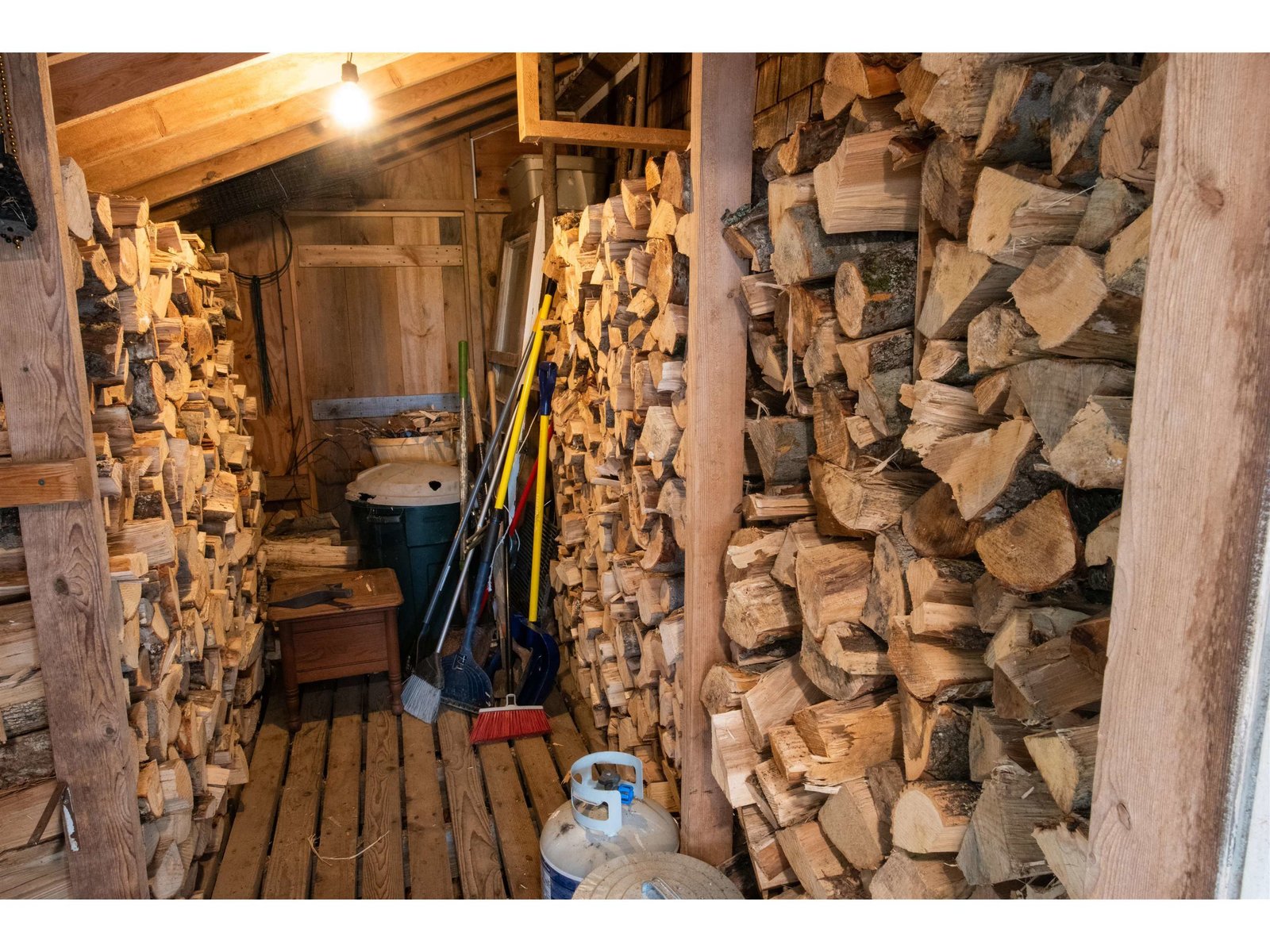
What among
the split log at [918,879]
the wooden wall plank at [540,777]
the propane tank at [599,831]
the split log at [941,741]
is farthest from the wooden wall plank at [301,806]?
the split log at [941,741]

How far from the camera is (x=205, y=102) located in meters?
2.78

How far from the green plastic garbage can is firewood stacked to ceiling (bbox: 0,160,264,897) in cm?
91

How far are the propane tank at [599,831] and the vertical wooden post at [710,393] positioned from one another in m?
0.09

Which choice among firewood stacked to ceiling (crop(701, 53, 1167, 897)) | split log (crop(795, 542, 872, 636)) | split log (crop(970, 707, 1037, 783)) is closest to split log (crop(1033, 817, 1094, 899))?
firewood stacked to ceiling (crop(701, 53, 1167, 897))

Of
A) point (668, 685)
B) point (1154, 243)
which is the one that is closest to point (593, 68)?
point (668, 685)

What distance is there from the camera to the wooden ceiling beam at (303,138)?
→ 3268 millimetres

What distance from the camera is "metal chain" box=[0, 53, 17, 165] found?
150cm

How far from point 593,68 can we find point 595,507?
218cm

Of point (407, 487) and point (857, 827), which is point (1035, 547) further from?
point (407, 487)

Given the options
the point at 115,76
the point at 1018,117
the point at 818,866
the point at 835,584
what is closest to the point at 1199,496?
the point at 1018,117

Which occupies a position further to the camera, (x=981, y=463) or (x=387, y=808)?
(x=387, y=808)

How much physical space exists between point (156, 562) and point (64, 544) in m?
0.47

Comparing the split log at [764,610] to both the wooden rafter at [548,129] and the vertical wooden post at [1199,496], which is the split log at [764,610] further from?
the wooden rafter at [548,129]
